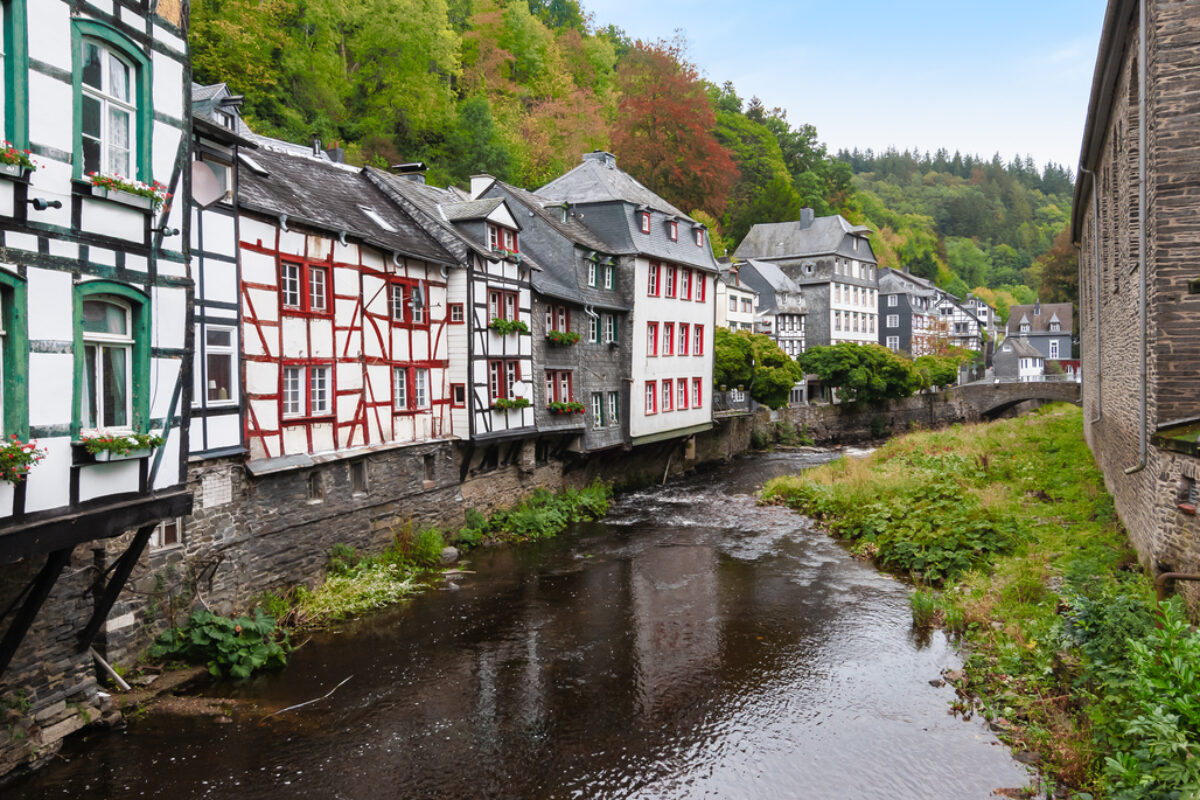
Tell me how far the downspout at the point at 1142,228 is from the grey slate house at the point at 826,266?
4632 centimetres

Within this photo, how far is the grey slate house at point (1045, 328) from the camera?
75.8 metres

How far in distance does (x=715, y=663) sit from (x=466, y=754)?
174 inches

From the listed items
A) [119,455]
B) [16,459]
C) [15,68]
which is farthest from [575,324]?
[16,459]

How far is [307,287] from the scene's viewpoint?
50.9 feet

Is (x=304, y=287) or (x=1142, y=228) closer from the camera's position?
(x=1142, y=228)

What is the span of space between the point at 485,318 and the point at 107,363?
41.1 feet

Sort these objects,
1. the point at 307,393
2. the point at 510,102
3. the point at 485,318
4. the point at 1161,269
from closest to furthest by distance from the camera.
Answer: the point at 1161,269
the point at 307,393
the point at 485,318
the point at 510,102

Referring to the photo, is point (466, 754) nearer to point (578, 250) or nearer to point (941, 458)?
point (578, 250)

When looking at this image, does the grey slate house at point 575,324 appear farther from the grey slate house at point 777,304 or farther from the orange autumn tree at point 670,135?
the grey slate house at point 777,304

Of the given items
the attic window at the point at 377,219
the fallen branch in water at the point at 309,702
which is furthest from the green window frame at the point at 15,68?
the attic window at the point at 377,219

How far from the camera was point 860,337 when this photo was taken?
205 ft

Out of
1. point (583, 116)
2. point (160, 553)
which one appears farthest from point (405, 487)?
point (583, 116)

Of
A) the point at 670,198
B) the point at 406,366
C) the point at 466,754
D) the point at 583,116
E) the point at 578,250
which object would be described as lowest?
the point at 466,754

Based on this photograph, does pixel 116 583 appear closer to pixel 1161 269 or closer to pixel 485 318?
pixel 485 318
